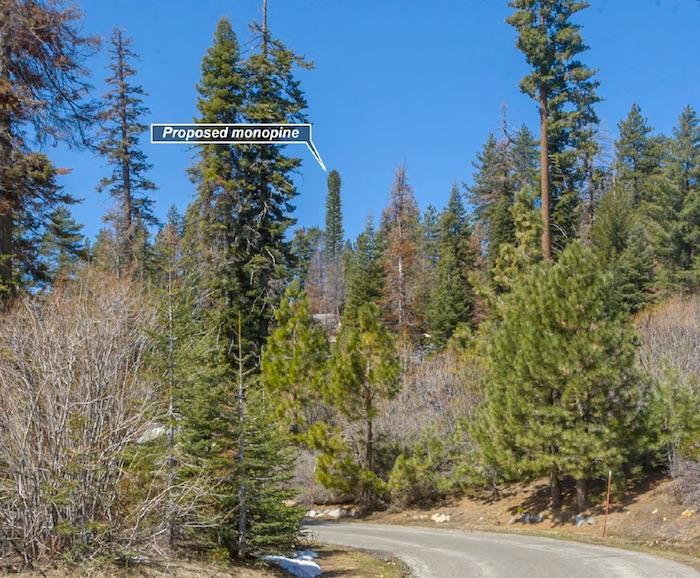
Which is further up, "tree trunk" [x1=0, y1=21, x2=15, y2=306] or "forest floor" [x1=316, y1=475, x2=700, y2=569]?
"tree trunk" [x1=0, y1=21, x2=15, y2=306]

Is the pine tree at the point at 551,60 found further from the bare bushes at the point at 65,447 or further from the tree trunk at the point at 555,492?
the bare bushes at the point at 65,447

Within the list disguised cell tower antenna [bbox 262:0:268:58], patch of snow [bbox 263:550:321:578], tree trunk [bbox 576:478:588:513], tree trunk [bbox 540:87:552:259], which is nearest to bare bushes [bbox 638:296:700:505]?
tree trunk [bbox 576:478:588:513]

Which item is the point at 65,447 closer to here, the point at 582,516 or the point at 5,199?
the point at 5,199

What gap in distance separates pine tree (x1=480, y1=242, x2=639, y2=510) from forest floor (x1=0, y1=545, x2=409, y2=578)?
561 centimetres

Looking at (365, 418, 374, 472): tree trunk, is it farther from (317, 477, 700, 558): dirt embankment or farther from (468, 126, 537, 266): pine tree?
(468, 126, 537, 266): pine tree

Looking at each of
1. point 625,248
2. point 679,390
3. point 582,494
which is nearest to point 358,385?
point 582,494

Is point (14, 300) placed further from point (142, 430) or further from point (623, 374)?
point (623, 374)

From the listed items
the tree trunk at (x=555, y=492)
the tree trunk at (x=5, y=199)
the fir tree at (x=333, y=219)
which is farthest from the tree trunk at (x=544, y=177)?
the fir tree at (x=333, y=219)

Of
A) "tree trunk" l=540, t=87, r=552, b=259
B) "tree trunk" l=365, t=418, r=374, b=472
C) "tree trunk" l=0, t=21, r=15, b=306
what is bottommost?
"tree trunk" l=365, t=418, r=374, b=472

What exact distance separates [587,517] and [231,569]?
36.3ft

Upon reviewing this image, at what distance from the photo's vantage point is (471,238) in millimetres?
51000

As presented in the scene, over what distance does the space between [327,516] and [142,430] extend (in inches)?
626

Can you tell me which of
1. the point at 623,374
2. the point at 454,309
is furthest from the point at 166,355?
the point at 454,309

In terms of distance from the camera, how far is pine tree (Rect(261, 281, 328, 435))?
2427cm
